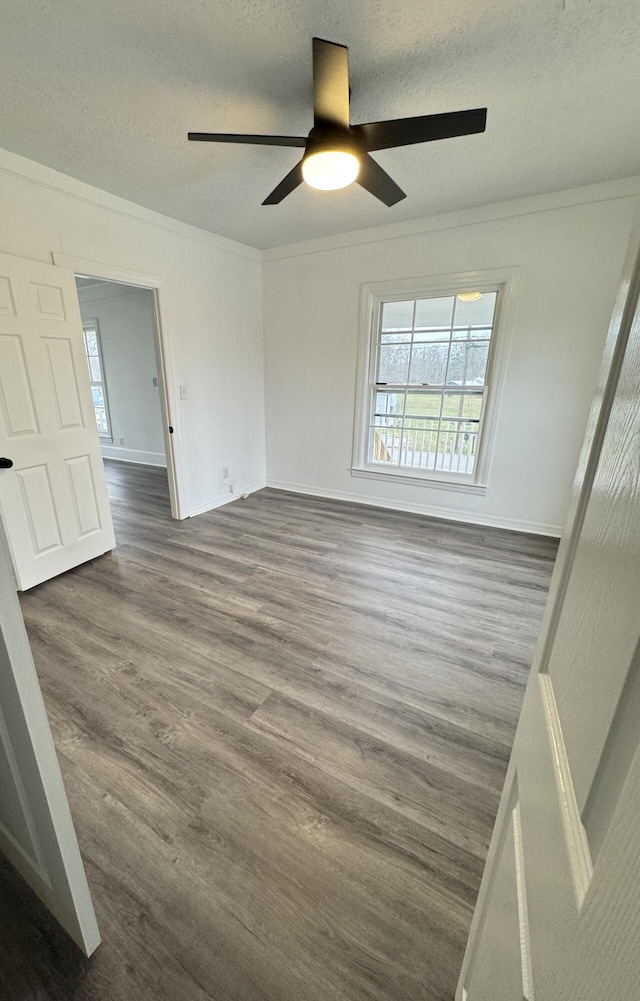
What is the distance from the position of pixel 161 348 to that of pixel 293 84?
2138 millimetres

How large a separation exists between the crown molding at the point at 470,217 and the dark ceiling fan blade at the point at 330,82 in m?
2.01

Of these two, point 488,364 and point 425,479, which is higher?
point 488,364

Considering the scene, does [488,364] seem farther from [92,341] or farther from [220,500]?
[92,341]

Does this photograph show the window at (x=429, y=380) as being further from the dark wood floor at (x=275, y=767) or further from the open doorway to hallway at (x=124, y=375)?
the open doorway to hallway at (x=124, y=375)

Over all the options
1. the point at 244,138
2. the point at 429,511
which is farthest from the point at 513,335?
the point at 244,138

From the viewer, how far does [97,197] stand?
8.95 ft

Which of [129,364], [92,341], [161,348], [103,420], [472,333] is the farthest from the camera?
[103,420]

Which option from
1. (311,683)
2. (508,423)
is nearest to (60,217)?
(311,683)

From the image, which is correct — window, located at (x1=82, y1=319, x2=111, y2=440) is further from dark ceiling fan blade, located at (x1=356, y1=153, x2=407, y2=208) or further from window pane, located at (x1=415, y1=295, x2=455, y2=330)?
dark ceiling fan blade, located at (x1=356, y1=153, x2=407, y2=208)

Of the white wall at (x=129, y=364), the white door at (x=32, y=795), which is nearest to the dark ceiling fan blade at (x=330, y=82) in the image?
the white door at (x=32, y=795)

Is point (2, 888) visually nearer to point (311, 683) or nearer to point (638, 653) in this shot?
point (311, 683)

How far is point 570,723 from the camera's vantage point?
50cm

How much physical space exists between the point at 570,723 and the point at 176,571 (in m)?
2.81

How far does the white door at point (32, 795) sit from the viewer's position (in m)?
0.76
